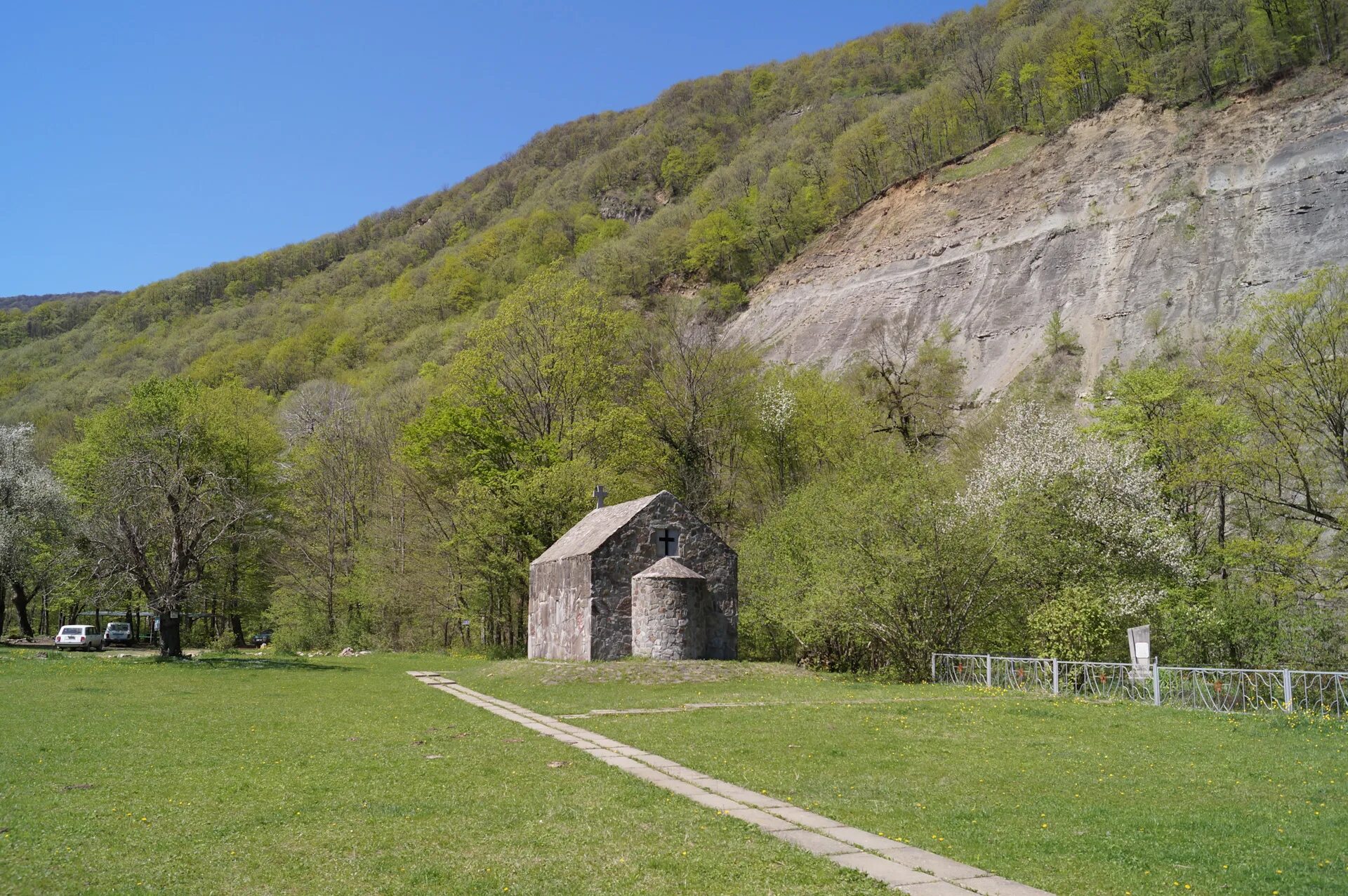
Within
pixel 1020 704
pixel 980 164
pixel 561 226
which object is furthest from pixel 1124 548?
pixel 561 226

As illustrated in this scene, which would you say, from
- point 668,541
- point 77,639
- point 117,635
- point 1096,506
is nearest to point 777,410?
point 668,541

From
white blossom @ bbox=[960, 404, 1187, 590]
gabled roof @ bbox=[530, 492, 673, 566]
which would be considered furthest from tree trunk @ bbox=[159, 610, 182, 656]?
white blossom @ bbox=[960, 404, 1187, 590]

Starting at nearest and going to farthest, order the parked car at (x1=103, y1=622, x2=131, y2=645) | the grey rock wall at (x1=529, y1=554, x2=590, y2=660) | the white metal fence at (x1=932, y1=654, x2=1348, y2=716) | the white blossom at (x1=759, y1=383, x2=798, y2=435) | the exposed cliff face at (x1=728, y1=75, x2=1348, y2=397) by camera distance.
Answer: the white metal fence at (x1=932, y1=654, x2=1348, y2=716) → the grey rock wall at (x1=529, y1=554, x2=590, y2=660) → the white blossom at (x1=759, y1=383, x2=798, y2=435) → the exposed cliff face at (x1=728, y1=75, x2=1348, y2=397) → the parked car at (x1=103, y1=622, x2=131, y2=645)

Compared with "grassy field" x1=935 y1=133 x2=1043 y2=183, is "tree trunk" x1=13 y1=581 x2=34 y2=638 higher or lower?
lower

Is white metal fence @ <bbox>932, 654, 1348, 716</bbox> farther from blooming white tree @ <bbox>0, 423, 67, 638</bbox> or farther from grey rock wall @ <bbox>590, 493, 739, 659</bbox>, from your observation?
blooming white tree @ <bbox>0, 423, 67, 638</bbox>

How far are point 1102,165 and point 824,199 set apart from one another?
78.9 feet

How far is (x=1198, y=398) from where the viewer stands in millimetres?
29938

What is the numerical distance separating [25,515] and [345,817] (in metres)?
38.8

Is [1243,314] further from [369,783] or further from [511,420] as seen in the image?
[369,783]

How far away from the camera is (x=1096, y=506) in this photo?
26734mm

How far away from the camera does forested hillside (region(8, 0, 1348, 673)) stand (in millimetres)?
25109

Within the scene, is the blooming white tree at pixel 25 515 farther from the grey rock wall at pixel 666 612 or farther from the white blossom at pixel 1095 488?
the white blossom at pixel 1095 488

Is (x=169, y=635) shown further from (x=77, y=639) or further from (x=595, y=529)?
(x=595, y=529)

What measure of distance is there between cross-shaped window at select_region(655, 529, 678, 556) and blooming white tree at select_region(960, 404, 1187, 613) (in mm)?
8762
